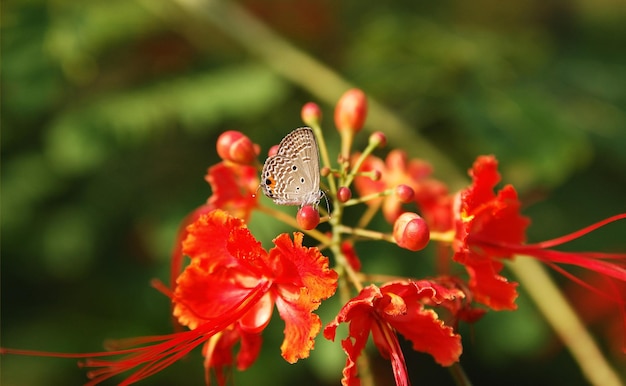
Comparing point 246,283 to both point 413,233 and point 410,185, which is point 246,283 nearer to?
point 413,233

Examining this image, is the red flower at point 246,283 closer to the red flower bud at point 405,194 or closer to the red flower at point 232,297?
the red flower at point 232,297

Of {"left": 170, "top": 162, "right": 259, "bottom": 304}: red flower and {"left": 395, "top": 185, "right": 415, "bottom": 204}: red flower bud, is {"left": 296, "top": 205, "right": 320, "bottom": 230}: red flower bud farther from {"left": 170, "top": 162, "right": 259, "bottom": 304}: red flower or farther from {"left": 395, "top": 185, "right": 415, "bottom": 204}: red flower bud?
{"left": 170, "top": 162, "right": 259, "bottom": 304}: red flower

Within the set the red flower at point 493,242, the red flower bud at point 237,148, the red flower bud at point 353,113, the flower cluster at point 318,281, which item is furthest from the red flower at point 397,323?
the red flower bud at point 353,113

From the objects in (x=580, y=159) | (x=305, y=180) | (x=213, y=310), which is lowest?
(x=213, y=310)

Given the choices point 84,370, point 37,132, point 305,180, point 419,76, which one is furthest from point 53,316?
point 305,180

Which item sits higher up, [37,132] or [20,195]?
[37,132]

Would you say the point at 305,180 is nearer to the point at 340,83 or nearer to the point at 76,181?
the point at 340,83

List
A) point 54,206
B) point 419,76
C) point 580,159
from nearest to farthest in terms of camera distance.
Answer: point 580,159, point 419,76, point 54,206
